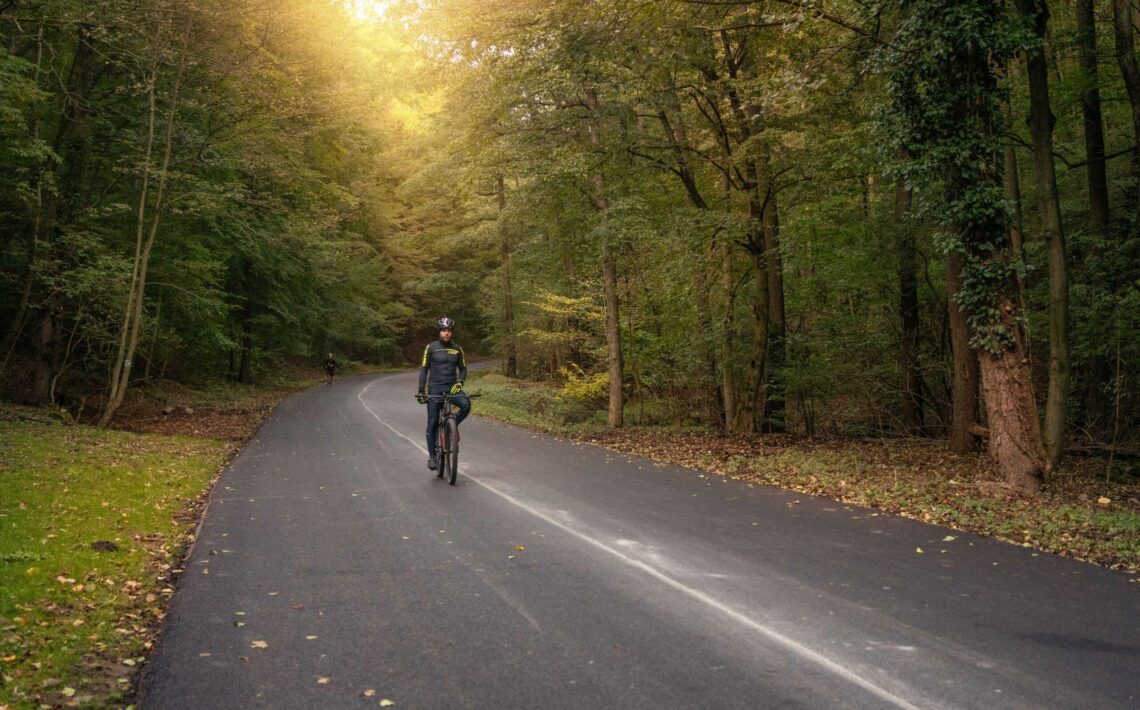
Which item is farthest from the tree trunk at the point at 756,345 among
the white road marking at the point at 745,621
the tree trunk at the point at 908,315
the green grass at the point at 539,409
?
the white road marking at the point at 745,621

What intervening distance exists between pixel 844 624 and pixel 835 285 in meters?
13.5

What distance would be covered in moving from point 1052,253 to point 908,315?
233 inches

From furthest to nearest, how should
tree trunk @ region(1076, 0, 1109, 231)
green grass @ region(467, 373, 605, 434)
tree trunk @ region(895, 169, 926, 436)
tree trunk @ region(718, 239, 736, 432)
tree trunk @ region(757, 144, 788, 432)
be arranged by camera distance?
green grass @ region(467, 373, 605, 434) < tree trunk @ region(718, 239, 736, 432) < tree trunk @ region(757, 144, 788, 432) < tree trunk @ region(895, 169, 926, 436) < tree trunk @ region(1076, 0, 1109, 231)

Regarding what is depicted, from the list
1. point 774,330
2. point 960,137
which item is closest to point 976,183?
point 960,137

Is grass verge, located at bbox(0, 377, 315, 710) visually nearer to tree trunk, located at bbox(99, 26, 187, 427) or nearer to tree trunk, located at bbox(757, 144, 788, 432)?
tree trunk, located at bbox(99, 26, 187, 427)

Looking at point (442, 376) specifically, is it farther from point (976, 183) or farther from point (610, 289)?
point (610, 289)

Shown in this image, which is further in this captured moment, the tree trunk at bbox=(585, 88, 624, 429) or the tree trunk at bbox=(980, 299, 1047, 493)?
the tree trunk at bbox=(585, 88, 624, 429)

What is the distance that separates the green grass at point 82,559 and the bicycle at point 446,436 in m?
3.19

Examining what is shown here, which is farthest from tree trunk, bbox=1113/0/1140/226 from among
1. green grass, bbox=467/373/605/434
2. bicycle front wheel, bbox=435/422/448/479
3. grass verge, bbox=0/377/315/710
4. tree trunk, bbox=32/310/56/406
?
tree trunk, bbox=32/310/56/406

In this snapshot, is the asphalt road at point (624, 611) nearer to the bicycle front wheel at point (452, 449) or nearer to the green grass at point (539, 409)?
the bicycle front wheel at point (452, 449)

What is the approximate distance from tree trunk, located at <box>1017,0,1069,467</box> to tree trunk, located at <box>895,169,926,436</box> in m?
3.90

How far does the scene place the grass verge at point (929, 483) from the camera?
7422mm

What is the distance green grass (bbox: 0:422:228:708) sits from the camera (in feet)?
13.2

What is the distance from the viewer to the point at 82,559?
6.09 m
